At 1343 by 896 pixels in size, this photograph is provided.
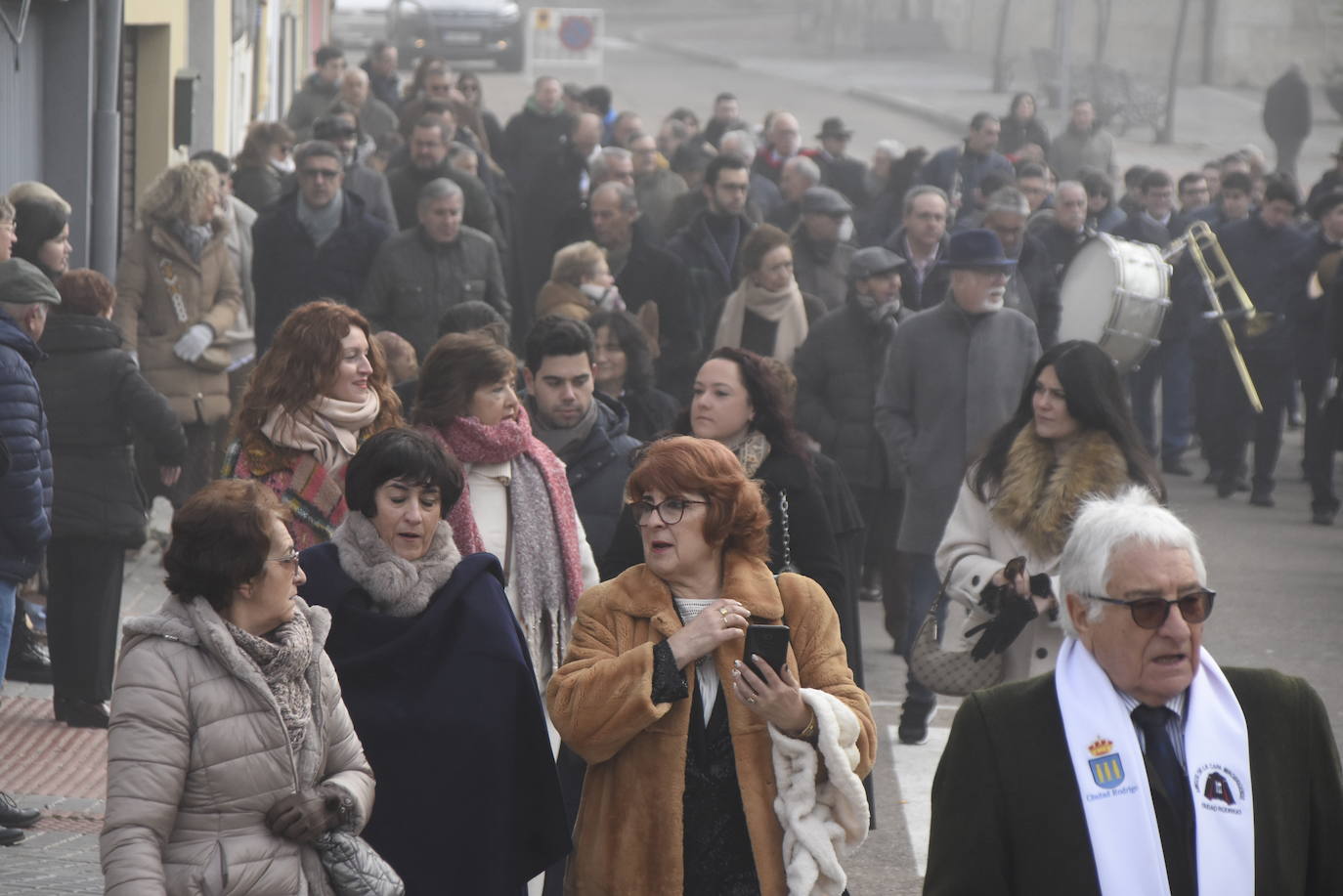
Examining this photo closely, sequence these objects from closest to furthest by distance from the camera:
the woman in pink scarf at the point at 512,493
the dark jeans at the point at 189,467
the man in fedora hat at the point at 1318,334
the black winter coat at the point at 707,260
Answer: the woman in pink scarf at the point at 512,493, the dark jeans at the point at 189,467, the black winter coat at the point at 707,260, the man in fedora hat at the point at 1318,334

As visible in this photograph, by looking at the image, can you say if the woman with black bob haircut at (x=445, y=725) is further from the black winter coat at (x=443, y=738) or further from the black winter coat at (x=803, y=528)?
the black winter coat at (x=803, y=528)

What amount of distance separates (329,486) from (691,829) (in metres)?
1.74

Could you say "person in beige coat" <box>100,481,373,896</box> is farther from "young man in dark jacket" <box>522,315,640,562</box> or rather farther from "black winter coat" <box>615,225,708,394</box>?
"black winter coat" <box>615,225,708,394</box>

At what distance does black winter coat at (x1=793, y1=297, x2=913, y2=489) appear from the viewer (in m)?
10.2

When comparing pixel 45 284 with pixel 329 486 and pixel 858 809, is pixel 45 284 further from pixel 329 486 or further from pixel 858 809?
pixel 858 809

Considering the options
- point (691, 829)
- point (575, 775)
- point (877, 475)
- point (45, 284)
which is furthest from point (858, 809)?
point (877, 475)

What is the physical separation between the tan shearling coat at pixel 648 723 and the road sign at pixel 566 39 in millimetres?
29817

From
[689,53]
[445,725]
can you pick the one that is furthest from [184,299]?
[689,53]

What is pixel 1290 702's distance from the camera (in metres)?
3.89

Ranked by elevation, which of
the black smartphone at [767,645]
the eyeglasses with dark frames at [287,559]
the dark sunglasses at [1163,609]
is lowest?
the black smartphone at [767,645]

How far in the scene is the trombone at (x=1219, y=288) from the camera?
1527cm

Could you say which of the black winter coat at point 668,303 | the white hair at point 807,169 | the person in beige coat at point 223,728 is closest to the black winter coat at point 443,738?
the person in beige coat at point 223,728

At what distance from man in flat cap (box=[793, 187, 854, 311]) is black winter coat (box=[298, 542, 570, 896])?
772cm

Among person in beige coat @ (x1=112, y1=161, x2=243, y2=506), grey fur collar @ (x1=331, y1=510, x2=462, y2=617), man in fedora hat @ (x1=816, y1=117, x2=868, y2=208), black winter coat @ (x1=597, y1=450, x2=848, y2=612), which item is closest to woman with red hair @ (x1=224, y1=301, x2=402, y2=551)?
black winter coat @ (x1=597, y1=450, x2=848, y2=612)
